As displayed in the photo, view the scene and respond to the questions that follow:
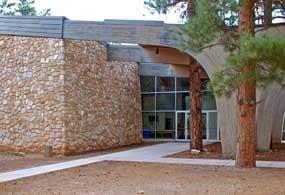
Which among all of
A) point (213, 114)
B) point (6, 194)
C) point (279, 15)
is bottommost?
point (6, 194)

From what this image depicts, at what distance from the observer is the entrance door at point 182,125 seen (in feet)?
87.7

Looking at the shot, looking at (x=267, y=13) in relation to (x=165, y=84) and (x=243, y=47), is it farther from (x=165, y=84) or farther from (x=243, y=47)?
(x=165, y=84)

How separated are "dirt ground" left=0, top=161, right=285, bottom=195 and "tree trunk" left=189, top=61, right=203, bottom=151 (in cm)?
441

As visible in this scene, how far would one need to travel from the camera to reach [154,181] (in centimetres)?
1065

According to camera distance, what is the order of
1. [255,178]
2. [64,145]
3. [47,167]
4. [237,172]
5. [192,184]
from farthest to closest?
[64,145] < [47,167] < [237,172] < [255,178] < [192,184]

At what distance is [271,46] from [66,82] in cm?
1102

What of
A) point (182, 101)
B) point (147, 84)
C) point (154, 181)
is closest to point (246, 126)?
point (154, 181)

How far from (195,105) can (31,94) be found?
6453mm

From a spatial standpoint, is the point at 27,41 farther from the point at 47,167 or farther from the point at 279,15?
the point at 279,15

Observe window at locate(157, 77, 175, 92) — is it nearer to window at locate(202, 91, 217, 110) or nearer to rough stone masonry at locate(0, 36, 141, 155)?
window at locate(202, 91, 217, 110)

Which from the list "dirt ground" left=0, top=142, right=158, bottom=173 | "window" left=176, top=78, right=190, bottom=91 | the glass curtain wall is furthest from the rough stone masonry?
"window" left=176, top=78, right=190, bottom=91

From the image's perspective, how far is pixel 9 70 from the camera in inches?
760

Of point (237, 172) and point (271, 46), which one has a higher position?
point (271, 46)

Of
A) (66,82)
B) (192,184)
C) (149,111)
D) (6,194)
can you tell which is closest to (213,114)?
(149,111)
